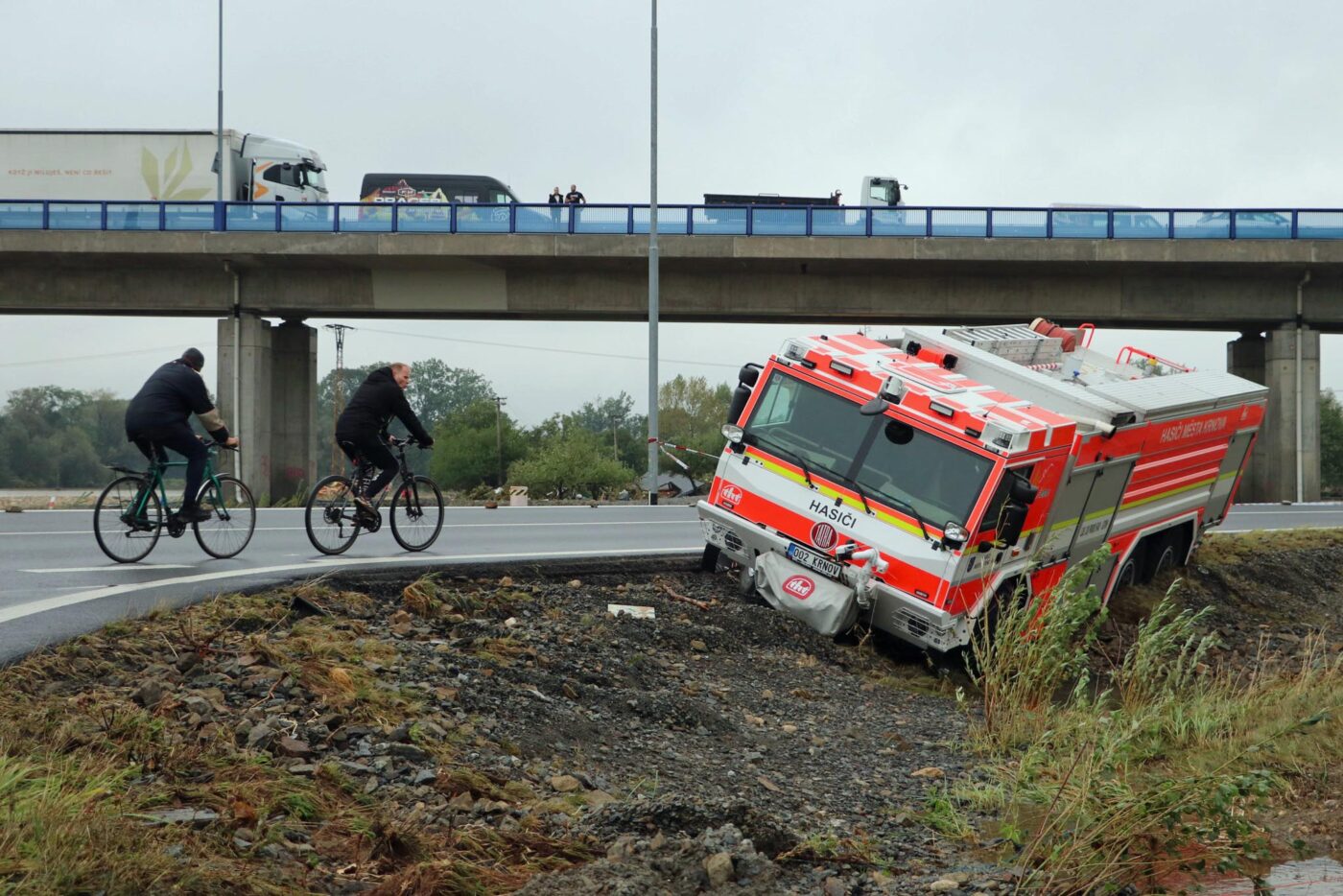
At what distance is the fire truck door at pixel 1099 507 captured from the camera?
12.1 metres

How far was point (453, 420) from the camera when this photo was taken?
9612cm

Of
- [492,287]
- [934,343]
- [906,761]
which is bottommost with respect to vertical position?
[906,761]

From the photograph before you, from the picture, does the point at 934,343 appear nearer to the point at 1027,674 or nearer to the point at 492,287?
the point at 1027,674

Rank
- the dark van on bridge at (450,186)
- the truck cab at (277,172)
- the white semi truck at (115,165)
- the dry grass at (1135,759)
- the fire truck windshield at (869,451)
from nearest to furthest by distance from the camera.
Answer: the dry grass at (1135,759) < the fire truck windshield at (869,451) < the white semi truck at (115,165) < the truck cab at (277,172) < the dark van on bridge at (450,186)

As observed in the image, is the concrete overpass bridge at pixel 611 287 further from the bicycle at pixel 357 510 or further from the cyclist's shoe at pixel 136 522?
the cyclist's shoe at pixel 136 522

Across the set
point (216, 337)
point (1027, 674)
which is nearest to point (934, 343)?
point (1027, 674)

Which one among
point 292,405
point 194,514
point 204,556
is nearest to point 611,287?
point 292,405

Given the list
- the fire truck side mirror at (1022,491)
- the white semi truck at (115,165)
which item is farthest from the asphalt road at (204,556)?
the white semi truck at (115,165)

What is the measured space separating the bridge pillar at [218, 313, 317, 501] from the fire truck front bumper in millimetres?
25596

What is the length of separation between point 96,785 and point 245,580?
210 inches

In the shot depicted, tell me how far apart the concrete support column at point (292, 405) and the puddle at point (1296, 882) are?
33.1 m

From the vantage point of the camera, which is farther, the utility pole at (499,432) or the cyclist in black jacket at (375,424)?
the utility pole at (499,432)

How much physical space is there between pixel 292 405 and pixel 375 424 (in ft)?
85.9

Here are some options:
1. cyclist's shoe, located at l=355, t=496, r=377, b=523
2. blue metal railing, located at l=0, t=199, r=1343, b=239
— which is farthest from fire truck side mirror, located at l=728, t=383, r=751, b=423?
blue metal railing, located at l=0, t=199, r=1343, b=239
